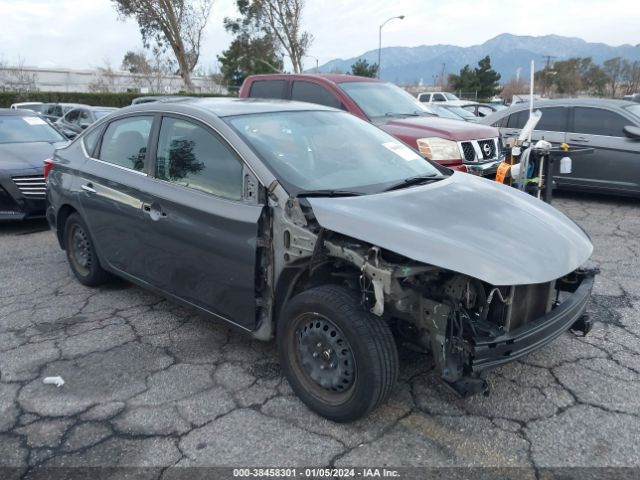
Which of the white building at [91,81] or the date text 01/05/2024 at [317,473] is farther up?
the white building at [91,81]

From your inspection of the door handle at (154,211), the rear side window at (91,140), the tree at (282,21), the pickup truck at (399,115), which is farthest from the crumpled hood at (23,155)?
the tree at (282,21)

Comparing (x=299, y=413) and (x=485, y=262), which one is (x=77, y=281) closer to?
(x=299, y=413)

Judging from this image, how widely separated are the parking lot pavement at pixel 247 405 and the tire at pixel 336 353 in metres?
0.15

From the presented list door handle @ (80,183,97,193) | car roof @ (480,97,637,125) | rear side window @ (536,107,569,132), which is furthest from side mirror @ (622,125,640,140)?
door handle @ (80,183,97,193)

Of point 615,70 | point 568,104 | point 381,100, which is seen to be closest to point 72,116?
point 381,100

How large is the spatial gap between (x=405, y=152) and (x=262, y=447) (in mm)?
2291

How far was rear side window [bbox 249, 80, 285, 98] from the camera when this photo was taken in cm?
789

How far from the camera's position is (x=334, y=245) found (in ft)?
9.04

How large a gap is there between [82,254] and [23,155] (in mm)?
3255

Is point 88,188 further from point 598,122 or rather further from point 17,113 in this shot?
point 598,122

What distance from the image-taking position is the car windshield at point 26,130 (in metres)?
7.82

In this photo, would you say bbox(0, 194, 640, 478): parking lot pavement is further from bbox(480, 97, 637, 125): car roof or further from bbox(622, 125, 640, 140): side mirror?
bbox(480, 97, 637, 125): car roof

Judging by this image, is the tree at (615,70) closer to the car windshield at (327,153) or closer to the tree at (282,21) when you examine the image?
the tree at (282,21)

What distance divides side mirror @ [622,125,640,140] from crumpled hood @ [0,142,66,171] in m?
7.83
